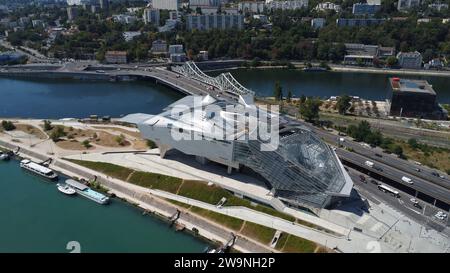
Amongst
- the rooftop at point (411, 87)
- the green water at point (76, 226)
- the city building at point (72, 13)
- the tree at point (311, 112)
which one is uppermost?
the city building at point (72, 13)

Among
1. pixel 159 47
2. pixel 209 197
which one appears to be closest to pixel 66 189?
pixel 209 197

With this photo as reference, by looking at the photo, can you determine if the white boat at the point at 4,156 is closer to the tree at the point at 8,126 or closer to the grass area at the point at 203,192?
the tree at the point at 8,126

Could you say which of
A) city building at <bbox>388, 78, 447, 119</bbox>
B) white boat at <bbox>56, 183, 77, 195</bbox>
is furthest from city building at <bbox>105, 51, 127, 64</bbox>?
city building at <bbox>388, 78, 447, 119</bbox>

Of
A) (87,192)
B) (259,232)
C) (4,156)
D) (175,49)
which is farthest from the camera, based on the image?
(175,49)

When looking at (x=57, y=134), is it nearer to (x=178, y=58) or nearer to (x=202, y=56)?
(x=178, y=58)

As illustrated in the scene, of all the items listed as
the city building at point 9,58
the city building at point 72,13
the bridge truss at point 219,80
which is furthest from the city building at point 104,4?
the bridge truss at point 219,80
